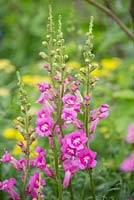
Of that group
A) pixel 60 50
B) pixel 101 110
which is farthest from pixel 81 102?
pixel 60 50

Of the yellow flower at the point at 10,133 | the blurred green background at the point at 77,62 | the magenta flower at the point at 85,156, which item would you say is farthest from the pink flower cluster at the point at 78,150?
the yellow flower at the point at 10,133

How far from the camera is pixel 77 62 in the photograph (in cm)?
498

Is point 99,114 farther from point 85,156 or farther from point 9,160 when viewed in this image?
point 9,160

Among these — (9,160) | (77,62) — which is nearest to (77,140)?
(9,160)

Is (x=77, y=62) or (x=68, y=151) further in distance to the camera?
(x=77, y=62)

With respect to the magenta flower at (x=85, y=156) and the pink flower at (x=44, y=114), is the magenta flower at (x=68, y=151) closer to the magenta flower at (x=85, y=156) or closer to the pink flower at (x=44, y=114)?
the magenta flower at (x=85, y=156)

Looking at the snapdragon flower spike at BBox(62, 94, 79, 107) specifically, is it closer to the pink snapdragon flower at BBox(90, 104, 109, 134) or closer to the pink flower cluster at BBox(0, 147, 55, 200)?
the pink snapdragon flower at BBox(90, 104, 109, 134)

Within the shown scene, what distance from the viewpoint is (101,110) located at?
2.30 m

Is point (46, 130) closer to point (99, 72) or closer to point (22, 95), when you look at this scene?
point (22, 95)

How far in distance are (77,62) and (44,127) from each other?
9.10ft

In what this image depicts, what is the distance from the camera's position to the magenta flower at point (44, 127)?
7.36 ft

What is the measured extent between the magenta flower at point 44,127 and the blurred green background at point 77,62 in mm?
260

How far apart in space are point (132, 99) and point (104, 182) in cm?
103

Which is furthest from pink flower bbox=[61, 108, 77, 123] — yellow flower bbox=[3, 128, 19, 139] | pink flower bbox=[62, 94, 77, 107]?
yellow flower bbox=[3, 128, 19, 139]
